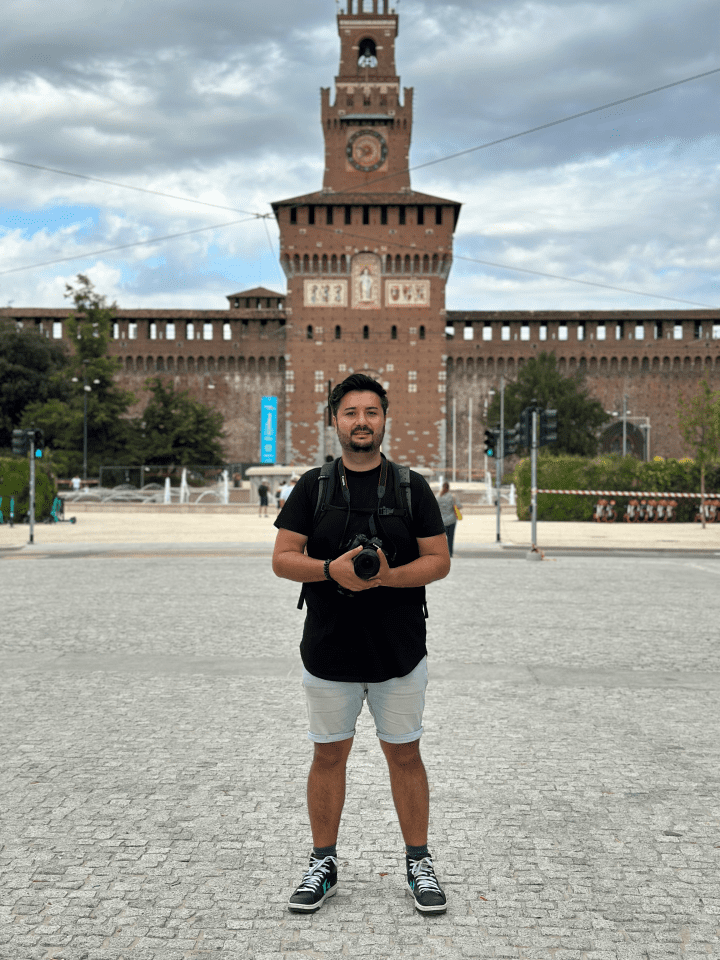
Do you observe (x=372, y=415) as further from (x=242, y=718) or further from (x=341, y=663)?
(x=242, y=718)

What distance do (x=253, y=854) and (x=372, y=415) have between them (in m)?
1.62

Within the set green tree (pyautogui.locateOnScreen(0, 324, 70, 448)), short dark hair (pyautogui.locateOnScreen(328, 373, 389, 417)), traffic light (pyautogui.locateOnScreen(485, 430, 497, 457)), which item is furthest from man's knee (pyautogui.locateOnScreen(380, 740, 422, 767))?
green tree (pyautogui.locateOnScreen(0, 324, 70, 448))

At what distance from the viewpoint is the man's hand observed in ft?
9.11

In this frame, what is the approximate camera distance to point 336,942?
8.91 feet

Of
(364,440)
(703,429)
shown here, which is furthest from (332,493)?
(703,429)

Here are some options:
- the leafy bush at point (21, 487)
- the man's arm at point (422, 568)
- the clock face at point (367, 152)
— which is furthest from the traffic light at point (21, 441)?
the clock face at point (367, 152)

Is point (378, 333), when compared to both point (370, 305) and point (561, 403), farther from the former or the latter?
point (561, 403)

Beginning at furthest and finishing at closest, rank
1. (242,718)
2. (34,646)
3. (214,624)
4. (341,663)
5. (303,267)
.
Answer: (303,267) → (214,624) → (34,646) → (242,718) → (341,663)

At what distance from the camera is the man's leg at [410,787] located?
3.05 metres

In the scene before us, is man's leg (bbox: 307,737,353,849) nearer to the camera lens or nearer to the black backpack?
the black backpack

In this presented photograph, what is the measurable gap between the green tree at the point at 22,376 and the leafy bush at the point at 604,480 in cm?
3463

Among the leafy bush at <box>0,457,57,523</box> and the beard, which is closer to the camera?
the beard

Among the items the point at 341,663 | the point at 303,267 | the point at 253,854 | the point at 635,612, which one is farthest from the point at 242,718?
the point at 303,267

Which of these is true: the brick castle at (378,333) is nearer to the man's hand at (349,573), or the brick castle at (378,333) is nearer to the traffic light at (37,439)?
the traffic light at (37,439)
